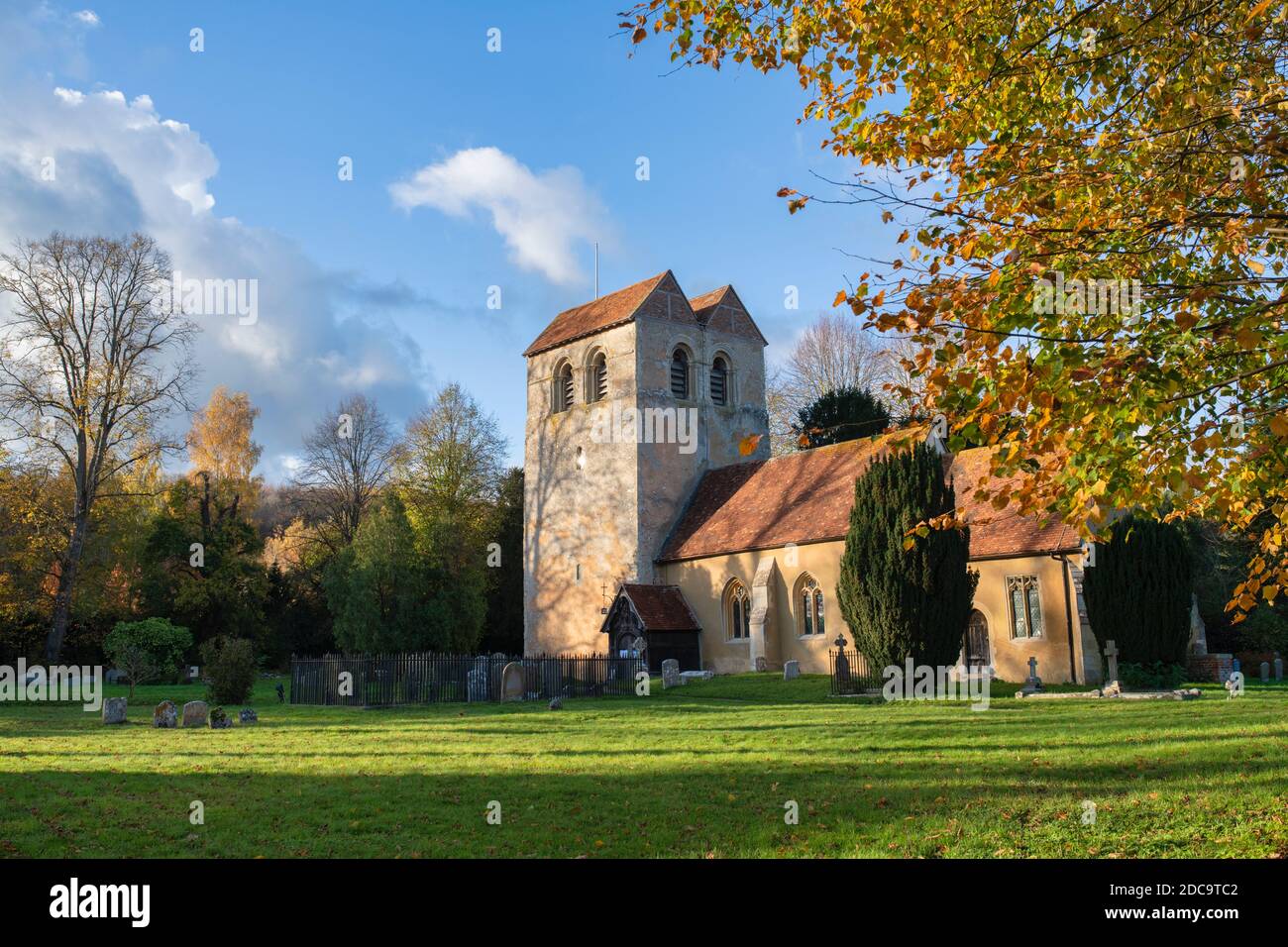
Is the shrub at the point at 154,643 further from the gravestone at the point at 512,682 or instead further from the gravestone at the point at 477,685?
the gravestone at the point at 512,682

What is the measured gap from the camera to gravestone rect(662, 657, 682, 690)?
27578mm

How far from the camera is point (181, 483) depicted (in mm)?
42656

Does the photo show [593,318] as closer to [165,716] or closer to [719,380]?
[719,380]

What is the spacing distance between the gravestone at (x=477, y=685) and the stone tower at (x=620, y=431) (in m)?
11.0

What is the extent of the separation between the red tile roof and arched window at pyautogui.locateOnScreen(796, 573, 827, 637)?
4.28 m

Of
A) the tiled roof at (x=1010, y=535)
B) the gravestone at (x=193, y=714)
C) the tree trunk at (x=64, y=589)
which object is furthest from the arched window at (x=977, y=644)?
the tree trunk at (x=64, y=589)

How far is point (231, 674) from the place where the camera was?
857 inches

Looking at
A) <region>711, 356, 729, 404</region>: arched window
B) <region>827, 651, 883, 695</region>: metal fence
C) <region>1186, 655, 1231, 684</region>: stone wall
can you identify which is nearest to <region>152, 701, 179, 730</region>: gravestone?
<region>827, 651, 883, 695</region>: metal fence

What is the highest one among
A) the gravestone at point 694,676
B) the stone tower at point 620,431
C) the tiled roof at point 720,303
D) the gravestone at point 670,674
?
the tiled roof at point 720,303

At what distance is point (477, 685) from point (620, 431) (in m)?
14.5

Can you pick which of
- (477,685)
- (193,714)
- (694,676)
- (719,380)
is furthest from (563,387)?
(193,714)

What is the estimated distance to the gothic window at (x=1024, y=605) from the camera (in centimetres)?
2484

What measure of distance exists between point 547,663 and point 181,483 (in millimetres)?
25582

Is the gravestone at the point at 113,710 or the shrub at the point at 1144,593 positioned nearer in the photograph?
the gravestone at the point at 113,710
